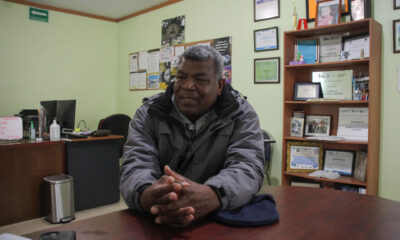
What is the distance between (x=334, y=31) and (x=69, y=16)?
4.19 metres

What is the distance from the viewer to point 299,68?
319 cm

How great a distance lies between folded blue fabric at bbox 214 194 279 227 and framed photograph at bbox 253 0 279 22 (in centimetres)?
289

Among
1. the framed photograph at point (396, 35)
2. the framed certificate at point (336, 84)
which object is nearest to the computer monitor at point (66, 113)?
the framed certificate at point (336, 84)

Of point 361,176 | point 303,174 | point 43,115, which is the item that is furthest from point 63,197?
point 361,176

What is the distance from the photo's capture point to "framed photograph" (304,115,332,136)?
303 centimetres

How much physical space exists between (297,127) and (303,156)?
0.97 ft

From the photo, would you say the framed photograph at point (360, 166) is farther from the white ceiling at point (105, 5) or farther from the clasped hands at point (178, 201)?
the white ceiling at point (105, 5)

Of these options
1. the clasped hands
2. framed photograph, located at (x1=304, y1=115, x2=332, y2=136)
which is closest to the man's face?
the clasped hands

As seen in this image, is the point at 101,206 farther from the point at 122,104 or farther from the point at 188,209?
the point at 188,209

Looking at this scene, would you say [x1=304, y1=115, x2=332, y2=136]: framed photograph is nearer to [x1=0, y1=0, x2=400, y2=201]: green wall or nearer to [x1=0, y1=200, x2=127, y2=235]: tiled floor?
[x1=0, y1=0, x2=400, y2=201]: green wall

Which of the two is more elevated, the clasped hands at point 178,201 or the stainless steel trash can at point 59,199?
the clasped hands at point 178,201

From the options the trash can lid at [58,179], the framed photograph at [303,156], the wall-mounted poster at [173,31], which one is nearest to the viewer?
the trash can lid at [58,179]

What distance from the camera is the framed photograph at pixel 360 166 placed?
8.80ft

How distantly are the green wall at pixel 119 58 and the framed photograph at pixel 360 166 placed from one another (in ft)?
0.62
